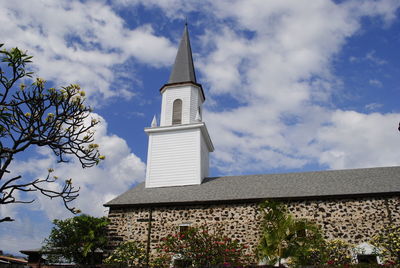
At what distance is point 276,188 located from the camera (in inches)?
687

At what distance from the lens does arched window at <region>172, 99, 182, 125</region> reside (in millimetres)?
22422

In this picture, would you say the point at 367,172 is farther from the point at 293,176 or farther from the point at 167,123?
the point at 167,123

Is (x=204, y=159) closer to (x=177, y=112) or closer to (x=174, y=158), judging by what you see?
(x=174, y=158)

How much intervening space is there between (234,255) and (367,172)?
9.81 metres

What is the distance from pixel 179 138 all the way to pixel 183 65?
6.55m

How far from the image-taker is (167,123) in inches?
882

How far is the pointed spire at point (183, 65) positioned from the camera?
78.3 feet

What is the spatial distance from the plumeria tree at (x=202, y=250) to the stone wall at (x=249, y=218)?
96 cm

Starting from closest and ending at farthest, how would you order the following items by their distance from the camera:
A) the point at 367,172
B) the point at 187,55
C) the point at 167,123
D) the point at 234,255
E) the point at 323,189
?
the point at 234,255 → the point at 323,189 → the point at 367,172 → the point at 167,123 → the point at 187,55

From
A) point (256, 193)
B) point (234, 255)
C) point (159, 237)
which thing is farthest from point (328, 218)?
point (159, 237)

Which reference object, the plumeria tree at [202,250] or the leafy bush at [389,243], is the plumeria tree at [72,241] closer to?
the plumeria tree at [202,250]

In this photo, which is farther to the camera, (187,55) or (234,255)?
(187,55)

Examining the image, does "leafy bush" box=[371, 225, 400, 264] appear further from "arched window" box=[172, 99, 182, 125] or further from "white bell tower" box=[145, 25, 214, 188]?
"arched window" box=[172, 99, 182, 125]

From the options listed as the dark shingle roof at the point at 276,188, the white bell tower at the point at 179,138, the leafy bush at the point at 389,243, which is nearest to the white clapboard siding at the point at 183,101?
the white bell tower at the point at 179,138
